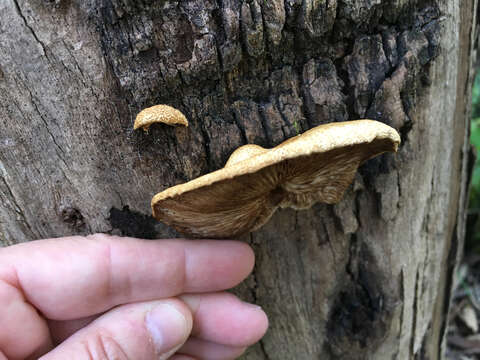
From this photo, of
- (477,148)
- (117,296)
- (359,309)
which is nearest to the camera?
(117,296)

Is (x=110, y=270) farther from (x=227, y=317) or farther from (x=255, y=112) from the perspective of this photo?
(x=255, y=112)

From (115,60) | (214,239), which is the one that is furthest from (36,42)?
(214,239)

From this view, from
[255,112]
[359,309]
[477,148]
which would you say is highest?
[255,112]

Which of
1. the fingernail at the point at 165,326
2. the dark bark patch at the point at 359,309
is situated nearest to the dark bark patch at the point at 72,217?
the fingernail at the point at 165,326

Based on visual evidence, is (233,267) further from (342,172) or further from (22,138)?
(22,138)

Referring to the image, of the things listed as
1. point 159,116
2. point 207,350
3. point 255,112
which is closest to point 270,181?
point 255,112
